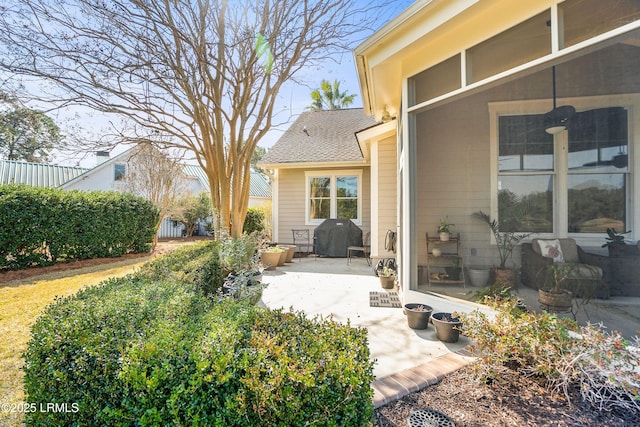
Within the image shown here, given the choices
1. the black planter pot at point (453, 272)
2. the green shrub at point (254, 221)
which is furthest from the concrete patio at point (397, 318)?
the green shrub at point (254, 221)

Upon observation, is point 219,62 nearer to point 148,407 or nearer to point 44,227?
point 148,407

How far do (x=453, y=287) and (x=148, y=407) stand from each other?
3.90 metres

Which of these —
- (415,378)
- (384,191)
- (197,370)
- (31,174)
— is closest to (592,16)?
(415,378)

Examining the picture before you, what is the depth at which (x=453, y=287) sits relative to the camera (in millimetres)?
4180

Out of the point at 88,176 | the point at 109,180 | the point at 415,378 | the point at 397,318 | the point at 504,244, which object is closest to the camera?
the point at 415,378

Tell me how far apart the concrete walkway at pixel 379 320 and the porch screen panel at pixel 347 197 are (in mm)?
3169

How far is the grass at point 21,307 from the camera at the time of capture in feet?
7.65

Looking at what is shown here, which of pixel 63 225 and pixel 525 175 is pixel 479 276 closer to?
pixel 525 175

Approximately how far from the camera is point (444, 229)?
16.5 ft

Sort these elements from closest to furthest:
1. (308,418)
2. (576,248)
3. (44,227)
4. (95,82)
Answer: (308,418)
(576,248)
(95,82)
(44,227)

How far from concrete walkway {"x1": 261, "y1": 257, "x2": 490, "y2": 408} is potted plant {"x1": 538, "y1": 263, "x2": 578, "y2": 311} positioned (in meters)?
0.95

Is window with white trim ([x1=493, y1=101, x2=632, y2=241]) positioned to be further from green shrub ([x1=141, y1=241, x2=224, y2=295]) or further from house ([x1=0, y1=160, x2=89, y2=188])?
house ([x1=0, y1=160, x2=89, y2=188])

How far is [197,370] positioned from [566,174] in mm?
5343

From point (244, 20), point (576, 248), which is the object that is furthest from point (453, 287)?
point (244, 20)
